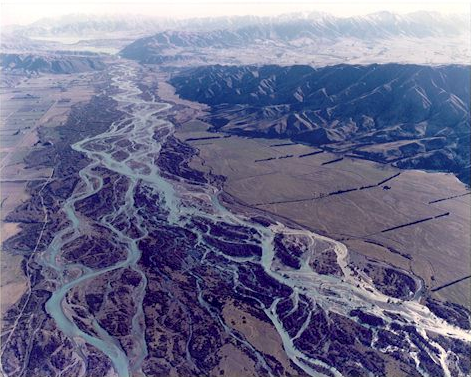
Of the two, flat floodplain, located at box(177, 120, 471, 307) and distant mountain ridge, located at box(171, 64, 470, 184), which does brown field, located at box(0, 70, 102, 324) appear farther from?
distant mountain ridge, located at box(171, 64, 470, 184)

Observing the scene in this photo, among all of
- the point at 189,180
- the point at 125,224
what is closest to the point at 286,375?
the point at 125,224

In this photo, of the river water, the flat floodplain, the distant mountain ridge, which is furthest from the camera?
the distant mountain ridge

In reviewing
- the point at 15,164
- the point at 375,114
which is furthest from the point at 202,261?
the point at 375,114

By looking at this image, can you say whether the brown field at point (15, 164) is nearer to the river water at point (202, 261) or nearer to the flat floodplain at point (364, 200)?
the river water at point (202, 261)

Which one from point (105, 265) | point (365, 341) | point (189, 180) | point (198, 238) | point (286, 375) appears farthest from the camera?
point (189, 180)

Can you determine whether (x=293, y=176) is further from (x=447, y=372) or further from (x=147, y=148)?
(x=447, y=372)

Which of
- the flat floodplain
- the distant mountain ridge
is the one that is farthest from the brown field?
the distant mountain ridge
